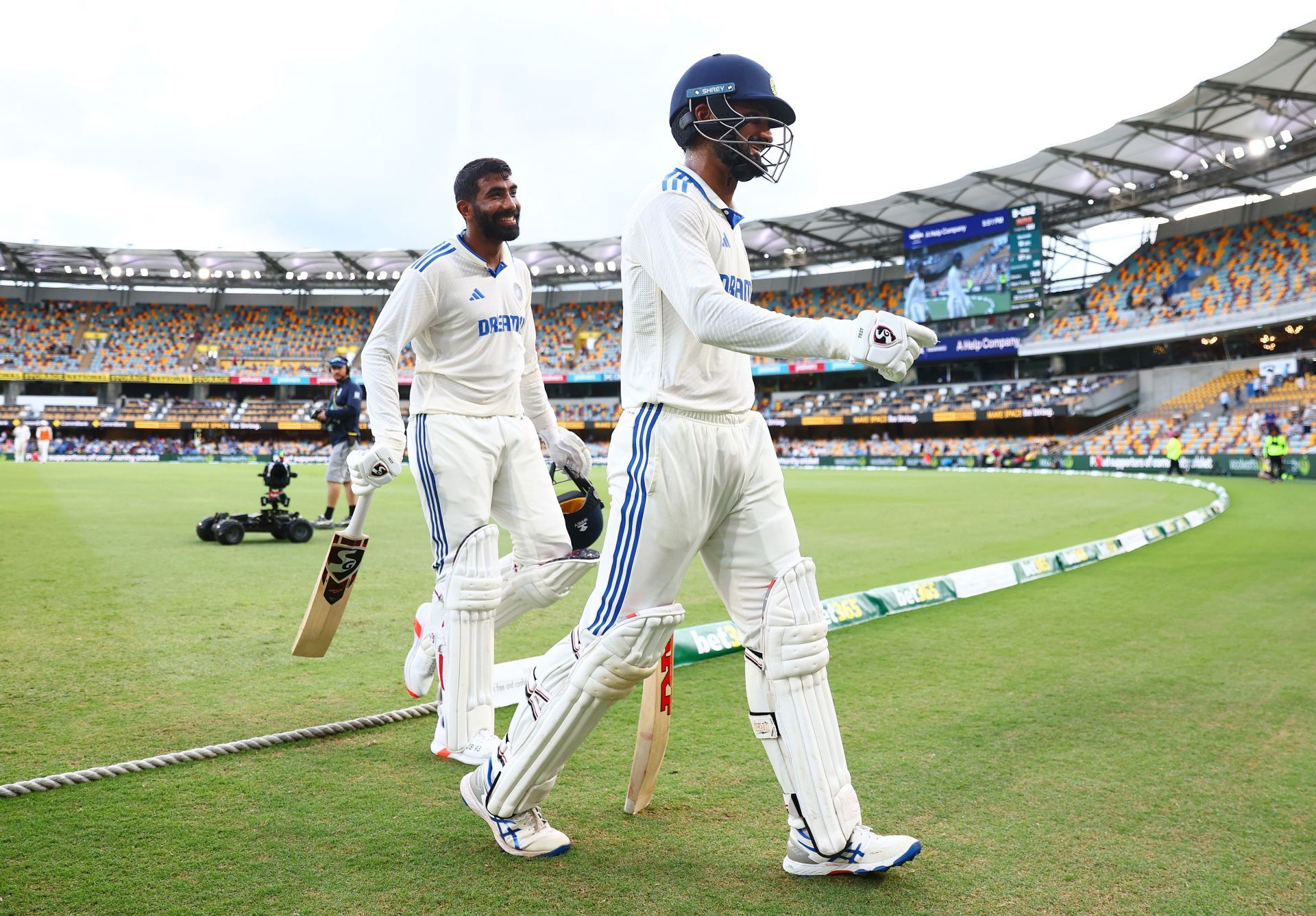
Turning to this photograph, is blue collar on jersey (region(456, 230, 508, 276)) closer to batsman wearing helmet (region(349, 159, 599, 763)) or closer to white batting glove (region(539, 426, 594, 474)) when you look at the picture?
batsman wearing helmet (region(349, 159, 599, 763))

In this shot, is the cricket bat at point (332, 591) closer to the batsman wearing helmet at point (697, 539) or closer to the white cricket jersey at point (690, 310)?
the batsman wearing helmet at point (697, 539)

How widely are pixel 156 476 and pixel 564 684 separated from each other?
1143 inches

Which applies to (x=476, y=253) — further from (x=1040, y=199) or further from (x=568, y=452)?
(x=1040, y=199)

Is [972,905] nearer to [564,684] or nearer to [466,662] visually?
[564,684]

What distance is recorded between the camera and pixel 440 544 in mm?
3961

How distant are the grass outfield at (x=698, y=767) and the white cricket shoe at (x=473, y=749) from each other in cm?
11

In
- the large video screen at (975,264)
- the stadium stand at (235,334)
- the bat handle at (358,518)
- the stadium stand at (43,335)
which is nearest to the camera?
the bat handle at (358,518)

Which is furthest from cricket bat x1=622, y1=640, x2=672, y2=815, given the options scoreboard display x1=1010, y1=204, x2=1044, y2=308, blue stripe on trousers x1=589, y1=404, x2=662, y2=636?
scoreboard display x1=1010, y1=204, x2=1044, y2=308

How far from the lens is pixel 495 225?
13.2ft

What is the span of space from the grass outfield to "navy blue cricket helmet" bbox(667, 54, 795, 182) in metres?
2.18

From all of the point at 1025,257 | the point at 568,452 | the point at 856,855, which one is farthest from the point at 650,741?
the point at 1025,257

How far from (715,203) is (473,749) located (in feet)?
7.40

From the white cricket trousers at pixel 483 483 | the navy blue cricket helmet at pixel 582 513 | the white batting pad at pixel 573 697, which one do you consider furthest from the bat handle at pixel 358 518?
the white batting pad at pixel 573 697

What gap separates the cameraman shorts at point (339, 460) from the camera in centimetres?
1195
